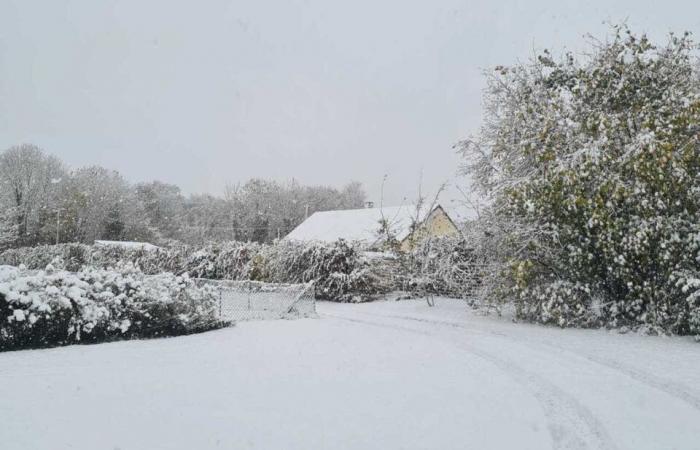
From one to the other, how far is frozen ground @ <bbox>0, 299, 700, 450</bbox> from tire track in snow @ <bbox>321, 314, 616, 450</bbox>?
0.02 m

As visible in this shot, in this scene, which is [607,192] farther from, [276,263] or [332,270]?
[276,263]

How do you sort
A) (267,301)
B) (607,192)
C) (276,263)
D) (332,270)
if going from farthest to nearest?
(276,263) → (332,270) → (267,301) → (607,192)

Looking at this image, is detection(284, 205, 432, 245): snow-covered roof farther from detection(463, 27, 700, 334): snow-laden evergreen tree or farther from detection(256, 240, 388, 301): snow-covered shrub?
detection(463, 27, 700, 334): snow-laden evergreen tree

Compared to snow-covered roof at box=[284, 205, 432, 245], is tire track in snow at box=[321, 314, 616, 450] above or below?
below

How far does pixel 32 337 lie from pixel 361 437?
7061mm

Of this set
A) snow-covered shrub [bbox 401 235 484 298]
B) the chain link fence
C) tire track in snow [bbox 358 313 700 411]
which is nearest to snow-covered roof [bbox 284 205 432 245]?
snow-covered shrub [bbox 401 235 484 298]

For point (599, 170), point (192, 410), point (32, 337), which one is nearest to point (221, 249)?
point (32, 337)

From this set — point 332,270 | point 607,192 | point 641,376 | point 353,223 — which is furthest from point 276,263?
point 353,223

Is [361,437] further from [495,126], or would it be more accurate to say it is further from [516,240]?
[495,126]

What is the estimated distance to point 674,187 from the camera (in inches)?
421

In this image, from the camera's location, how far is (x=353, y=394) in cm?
637

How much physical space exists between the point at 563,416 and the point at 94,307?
27.7 ft

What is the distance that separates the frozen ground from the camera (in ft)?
16.2

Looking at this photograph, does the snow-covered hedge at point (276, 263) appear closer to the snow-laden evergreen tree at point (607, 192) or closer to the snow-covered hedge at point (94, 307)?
the snow-covered hedge at point (94, 307)
